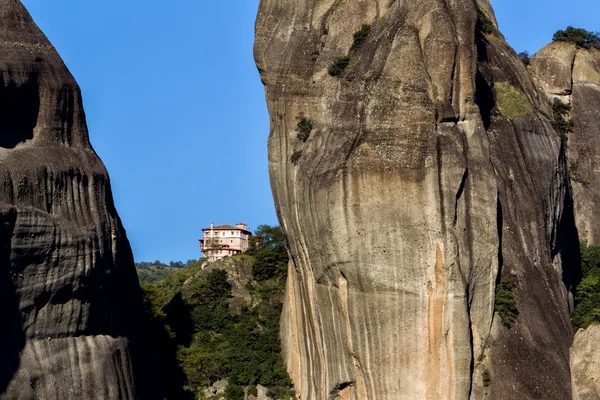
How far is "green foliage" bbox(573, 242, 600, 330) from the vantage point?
58.8 meters

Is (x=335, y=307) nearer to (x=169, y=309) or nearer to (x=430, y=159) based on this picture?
(x=430, y=159)

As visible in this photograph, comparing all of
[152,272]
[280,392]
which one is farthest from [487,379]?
[152,272]

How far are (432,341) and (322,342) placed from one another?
5403 millimetres

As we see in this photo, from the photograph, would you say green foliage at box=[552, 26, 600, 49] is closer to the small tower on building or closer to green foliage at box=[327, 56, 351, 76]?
green foliage at box=[327, 56, 351, 76]

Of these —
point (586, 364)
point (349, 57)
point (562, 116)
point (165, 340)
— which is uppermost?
point (562, 116)

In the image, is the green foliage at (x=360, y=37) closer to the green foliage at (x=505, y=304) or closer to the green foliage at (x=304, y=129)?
the green foliage at (x=304, y=129)

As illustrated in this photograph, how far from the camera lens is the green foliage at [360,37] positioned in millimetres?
58938

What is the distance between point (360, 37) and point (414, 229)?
32.3ft

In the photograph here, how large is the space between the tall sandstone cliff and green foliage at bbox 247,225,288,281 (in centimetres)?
1527

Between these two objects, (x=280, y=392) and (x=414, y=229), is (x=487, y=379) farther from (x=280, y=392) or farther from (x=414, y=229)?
(x=280, y=392)

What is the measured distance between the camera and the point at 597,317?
58.6m

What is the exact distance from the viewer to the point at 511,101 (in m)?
62.4

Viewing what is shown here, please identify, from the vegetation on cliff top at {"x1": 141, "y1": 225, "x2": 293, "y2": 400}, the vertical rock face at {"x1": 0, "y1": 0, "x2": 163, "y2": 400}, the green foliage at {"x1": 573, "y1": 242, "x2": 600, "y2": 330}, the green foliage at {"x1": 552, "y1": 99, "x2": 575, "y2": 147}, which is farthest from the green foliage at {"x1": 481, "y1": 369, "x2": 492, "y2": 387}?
the green foliage at {"x1": 552, "y1": 99, "x2": 575, "y2": 147}

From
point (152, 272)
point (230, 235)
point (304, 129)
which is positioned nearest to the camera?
point (304, 129)
